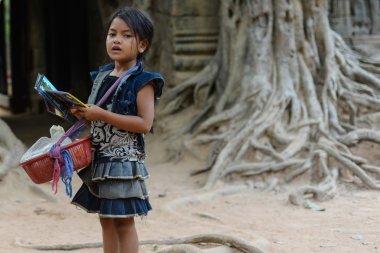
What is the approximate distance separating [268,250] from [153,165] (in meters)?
3.11

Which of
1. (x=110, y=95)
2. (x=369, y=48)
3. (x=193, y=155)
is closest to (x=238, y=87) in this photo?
(x=193, y=155)

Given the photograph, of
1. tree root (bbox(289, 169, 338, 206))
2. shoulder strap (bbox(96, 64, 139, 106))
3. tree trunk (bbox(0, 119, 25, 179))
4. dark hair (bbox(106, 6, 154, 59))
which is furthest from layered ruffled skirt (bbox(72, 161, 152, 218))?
tree trunk (bbox(0, 119, 25, 179))

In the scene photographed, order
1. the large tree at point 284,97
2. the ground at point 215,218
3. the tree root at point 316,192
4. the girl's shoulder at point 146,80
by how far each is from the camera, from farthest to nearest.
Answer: the large tree at point 284,97 < the tree root at point 316,192 < the ground at point 215,218 < the girl's shoulder at point 146,80

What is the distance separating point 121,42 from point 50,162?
567mm

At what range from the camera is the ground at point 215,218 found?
442 cm

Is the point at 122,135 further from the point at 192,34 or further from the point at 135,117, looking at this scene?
the point at 192,34

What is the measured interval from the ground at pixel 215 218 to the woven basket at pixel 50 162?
140cm

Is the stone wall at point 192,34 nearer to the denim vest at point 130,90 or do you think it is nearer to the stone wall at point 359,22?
the stone wall at point 359,22

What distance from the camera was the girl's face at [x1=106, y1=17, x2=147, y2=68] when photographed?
2885mm

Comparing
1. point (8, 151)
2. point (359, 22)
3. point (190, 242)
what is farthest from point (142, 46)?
point (359, 22)

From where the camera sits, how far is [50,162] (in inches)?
111

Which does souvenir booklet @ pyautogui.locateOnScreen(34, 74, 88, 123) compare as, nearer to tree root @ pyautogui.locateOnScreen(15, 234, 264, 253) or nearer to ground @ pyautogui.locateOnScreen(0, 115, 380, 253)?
tree root @ pyautogui.locateOnScreen(15, 234, 264, 253)

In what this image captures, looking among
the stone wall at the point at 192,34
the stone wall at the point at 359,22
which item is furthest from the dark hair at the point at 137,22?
the stone wall at the point at 359,22

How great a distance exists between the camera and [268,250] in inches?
162
